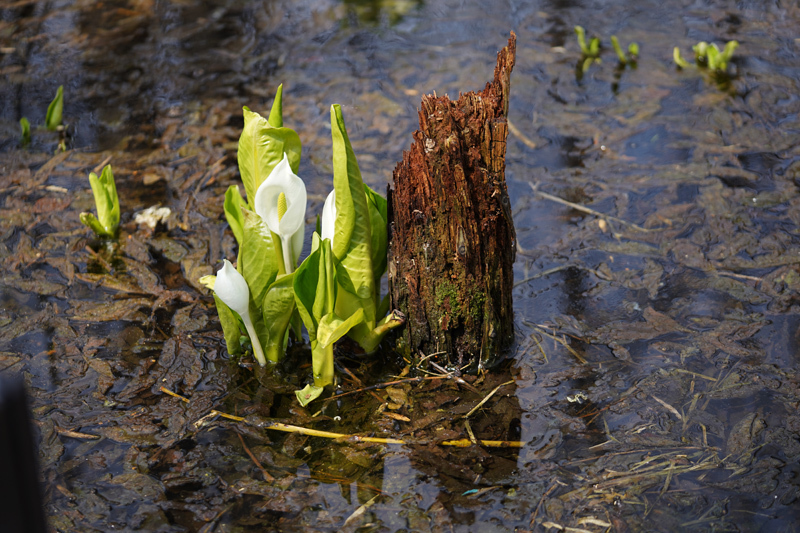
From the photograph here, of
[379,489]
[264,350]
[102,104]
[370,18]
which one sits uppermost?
[370,18]

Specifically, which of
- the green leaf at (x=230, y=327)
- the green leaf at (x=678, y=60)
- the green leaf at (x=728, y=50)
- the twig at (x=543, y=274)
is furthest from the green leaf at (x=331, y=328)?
the green leaf at (x=728, y=50)

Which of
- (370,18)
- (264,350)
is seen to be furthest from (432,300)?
(370,18)

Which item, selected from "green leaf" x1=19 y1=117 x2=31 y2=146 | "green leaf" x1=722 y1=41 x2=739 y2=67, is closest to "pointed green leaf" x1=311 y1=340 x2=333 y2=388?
"green leaf" x1=19 y1=117 x2=31 y2=146

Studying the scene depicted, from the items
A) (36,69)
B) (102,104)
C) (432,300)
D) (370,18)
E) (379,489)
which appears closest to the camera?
(379,489)

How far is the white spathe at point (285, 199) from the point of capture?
2354mm

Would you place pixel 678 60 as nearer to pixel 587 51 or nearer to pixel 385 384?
pixel 587 51

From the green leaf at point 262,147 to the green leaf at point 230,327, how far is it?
1.52 feet

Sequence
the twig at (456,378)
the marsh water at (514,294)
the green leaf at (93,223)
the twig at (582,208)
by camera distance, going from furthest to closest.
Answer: the twig at (582,208), the green leaf at (93,223), the twig at (456,378), the marsh water at (514,294)

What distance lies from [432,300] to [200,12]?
495 centimetres

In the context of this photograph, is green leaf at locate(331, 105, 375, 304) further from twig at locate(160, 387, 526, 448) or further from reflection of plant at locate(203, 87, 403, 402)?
twig at locate(160, 387, 526, 448)

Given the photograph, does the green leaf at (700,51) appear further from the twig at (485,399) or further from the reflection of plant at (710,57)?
the twig at (485,399)

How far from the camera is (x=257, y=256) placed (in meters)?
2.53

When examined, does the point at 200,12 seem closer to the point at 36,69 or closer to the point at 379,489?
the point at 36,69

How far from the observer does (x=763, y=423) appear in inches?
94.3
